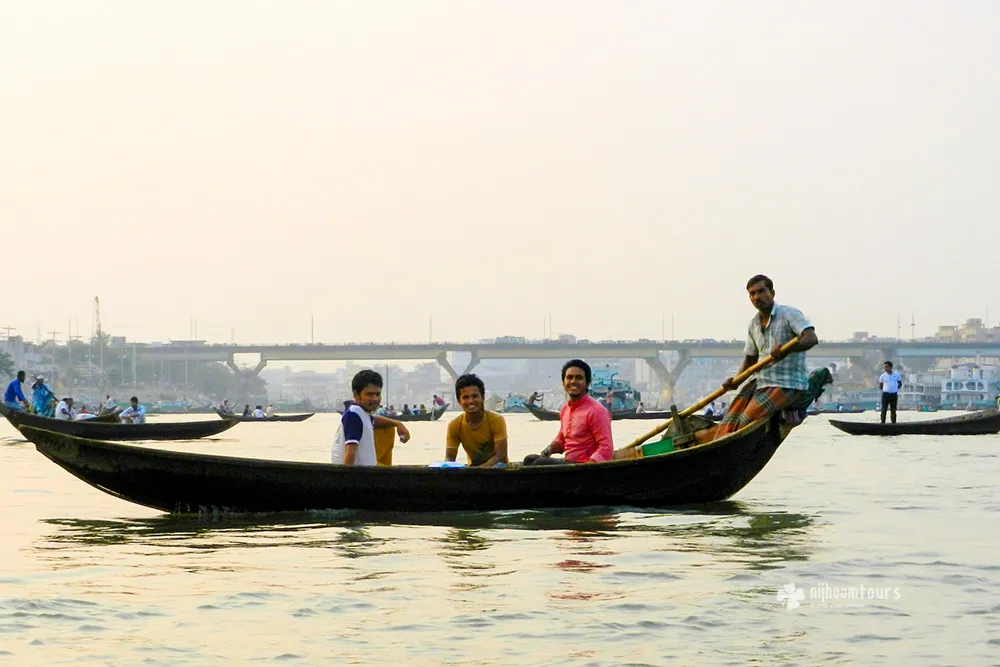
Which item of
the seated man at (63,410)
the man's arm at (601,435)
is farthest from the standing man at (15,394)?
the man's arm at (601,435)

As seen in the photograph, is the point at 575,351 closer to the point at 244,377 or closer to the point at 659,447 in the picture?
the point at 244,377

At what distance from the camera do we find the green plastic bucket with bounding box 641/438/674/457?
12.5 metres

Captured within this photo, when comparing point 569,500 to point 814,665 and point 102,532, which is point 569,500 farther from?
point 814,665

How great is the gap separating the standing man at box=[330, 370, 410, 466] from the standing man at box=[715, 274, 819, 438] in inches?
122

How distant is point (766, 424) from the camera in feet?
38.4

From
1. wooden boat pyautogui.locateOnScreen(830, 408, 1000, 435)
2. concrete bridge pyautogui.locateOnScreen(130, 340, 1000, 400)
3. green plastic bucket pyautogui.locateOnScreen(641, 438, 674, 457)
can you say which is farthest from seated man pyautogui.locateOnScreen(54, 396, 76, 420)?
concrete bridge pyautogui.locateOnScreen(130, 340, 1000, 400)

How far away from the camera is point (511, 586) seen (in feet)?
24.5

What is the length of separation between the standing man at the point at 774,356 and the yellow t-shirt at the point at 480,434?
2.14m

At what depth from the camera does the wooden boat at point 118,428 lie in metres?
25.4

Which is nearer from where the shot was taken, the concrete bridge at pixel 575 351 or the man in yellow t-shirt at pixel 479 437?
the man in yellow t-shirt at pixel 479 437

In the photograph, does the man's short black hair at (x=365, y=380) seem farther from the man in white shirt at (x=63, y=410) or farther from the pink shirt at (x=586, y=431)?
the man in white shirt at (x=63, y=410)

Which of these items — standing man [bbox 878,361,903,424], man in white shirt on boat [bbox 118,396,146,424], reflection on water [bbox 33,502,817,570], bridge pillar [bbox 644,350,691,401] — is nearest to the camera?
reflection on water [bbox 33,502,817,570]

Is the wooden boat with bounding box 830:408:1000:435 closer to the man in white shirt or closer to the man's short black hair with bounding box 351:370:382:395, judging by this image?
the man in white shirt

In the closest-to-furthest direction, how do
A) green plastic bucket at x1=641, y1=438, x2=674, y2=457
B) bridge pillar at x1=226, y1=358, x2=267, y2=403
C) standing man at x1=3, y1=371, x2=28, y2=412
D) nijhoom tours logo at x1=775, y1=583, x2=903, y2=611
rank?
nijhoom tours logo at x1=775, y1=583, x2=903, y2=611, green plastic bucket at x1=641, y1=438, x2=674, y2=457, standing man at x1=3, y1=371, x2=28, y2=412, bridge pillar at x1=226, y1=358, x2=267, y2=403
